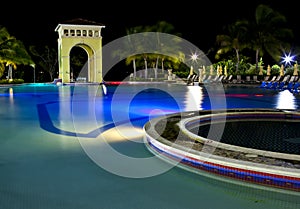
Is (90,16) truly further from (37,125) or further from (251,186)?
(251,186)

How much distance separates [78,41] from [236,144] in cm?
2976

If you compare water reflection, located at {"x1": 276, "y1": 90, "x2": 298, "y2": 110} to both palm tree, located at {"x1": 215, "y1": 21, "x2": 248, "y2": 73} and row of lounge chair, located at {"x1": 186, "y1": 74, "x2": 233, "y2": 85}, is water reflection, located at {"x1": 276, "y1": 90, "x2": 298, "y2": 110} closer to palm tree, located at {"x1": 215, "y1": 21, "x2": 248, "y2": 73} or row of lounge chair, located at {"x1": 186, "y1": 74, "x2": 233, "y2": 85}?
row of lounge chair, located at {"x1": 186, "y1": 74, "x2": 233, "y2": 85}

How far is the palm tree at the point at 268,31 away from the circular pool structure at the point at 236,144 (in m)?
23.2

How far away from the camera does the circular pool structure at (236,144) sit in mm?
4172

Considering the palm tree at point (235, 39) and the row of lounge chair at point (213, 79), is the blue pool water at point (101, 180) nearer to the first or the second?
the row of lounge chair at point (213, 79)

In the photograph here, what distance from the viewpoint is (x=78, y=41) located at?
34.0 m

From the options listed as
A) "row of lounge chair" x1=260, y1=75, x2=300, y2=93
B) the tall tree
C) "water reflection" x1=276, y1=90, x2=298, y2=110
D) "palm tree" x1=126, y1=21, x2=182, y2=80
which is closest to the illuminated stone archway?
"palm tree" x1=126, y1=21, x2=182, y2=80

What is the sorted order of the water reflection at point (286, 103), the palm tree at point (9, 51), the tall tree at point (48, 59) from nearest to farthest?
the water reflection at point (286, 103), the palm tree at point (9, 51), the tall tree at point (48, 59)

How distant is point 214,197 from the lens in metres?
3.84

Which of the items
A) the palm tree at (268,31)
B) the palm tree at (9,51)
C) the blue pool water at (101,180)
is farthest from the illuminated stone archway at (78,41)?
the blue pool water at (101,180)

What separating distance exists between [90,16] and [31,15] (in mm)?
7251

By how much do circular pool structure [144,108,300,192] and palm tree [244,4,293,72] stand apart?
2322cm

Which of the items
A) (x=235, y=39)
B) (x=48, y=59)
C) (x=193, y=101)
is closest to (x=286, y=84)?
(x=193, y=101)

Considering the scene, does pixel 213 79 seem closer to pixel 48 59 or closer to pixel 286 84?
pixel 286 84
